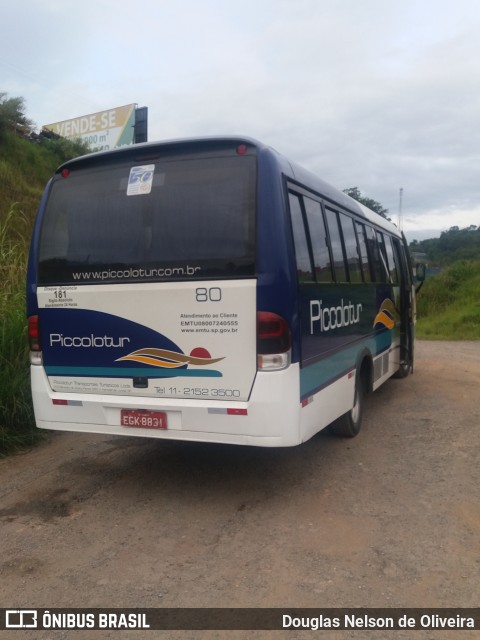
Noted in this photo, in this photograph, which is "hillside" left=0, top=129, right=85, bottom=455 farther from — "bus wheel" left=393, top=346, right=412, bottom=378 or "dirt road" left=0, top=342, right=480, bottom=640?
"bus wheel" left=393, top=346, right=412, bottom=378

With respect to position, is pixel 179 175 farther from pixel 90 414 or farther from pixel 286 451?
pixel 286 451

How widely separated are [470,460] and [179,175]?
155 inches

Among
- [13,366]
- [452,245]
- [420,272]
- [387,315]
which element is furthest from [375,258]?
[452,245]

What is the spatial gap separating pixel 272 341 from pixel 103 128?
90.3 ft

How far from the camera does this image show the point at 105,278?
500 centimetres

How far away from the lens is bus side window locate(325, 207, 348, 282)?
19.5ft

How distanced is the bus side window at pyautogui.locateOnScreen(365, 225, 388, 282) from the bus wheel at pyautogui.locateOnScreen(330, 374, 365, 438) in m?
1.60

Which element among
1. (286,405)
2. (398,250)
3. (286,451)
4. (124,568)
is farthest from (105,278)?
(398,250)

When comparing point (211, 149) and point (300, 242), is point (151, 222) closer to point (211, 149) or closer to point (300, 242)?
point (211, 149)

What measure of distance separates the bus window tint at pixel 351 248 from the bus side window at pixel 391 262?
197 cm

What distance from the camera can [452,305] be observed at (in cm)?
2622

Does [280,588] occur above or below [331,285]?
below

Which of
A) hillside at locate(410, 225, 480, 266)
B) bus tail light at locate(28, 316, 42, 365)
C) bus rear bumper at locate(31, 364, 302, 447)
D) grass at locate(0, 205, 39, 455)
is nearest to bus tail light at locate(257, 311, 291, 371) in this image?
bus rear bumper at locate(31, 364, 302, 447)

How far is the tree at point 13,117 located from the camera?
2808 centimetres
